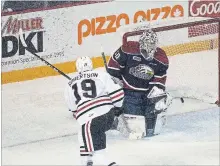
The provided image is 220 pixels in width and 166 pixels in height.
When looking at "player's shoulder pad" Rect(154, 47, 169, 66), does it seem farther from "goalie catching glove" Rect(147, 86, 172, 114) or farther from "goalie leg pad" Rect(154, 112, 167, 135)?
"goalie leg pad" Rect(154, 112, 167, 135)

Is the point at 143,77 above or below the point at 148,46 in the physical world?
below

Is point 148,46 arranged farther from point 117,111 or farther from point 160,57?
point 117,111

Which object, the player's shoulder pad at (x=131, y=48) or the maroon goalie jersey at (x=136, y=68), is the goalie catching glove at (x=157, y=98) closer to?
the maroon goalie jersey at (x=136, y=68)

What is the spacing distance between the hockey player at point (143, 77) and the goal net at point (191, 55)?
0.57m

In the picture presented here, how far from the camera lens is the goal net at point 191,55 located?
5629 mm

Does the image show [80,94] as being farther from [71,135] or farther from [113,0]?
[113,0]

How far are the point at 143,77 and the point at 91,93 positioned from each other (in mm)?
590

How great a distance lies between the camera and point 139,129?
4.93 metres

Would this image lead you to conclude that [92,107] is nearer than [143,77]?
Yes

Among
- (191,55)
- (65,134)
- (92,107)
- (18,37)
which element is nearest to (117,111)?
(92,107)

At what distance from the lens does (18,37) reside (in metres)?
5.57

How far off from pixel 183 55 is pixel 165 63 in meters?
1.09

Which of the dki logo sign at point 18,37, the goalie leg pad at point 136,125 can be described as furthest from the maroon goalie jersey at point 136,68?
the dki logo sign at point 18,37

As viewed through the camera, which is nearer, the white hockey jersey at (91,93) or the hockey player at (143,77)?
the white hockey jersey at (91,93)
